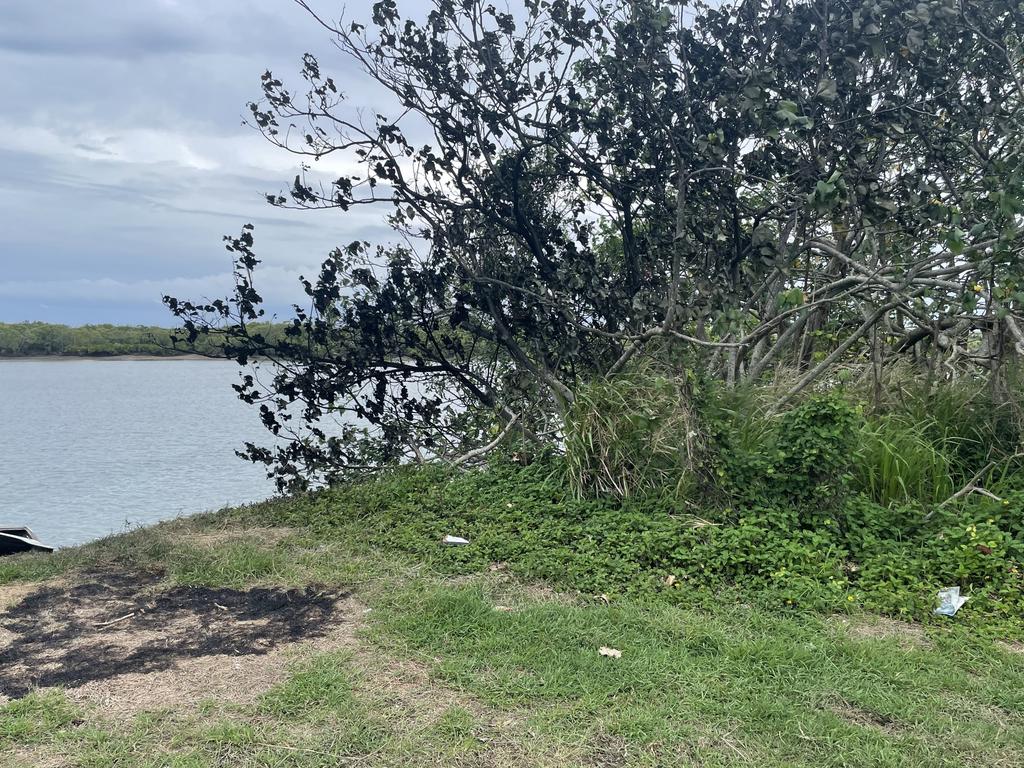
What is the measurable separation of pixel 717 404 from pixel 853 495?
1.20m

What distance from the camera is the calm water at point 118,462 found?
8.28 m

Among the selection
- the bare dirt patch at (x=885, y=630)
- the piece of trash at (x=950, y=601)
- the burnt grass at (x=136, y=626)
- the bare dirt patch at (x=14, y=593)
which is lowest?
the bare dirt patch at (x=14, y=593)

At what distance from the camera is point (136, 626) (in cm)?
453

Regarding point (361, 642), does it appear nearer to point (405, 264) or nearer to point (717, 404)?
point (717, 404)

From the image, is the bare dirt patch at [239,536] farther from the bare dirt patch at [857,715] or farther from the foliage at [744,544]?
the bare dirt patch at [857,715]

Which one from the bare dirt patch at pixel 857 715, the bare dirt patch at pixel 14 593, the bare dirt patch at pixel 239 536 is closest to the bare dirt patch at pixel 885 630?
the bare dirt patch at pixel 857 715

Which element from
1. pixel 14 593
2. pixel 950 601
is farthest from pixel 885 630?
pixel 14 593

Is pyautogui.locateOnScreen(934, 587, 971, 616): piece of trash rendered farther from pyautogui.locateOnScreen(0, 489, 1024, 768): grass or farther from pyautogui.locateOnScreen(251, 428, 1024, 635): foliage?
pyautogui.locateOnScreen(0, 489, 1024, 768): grass

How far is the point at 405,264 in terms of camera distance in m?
7.59

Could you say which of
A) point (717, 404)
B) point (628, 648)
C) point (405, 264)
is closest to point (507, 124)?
point (405, 264)

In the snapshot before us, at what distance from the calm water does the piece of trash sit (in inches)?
239

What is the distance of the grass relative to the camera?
309cm

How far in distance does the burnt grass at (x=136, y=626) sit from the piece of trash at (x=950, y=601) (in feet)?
10.3

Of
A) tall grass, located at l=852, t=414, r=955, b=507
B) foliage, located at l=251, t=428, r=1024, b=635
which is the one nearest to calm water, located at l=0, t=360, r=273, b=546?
foliage, located at l=251, t=428, r=1024, b=635
